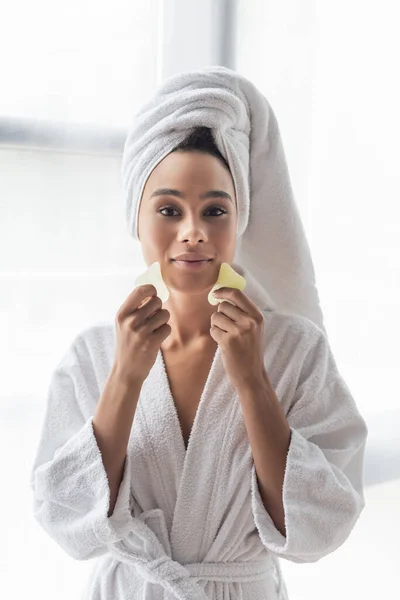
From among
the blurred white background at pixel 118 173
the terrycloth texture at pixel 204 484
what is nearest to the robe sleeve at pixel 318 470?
the terrycloth texture at pixel 204 484

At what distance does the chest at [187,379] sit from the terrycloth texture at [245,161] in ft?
0.57

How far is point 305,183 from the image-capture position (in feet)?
4.90

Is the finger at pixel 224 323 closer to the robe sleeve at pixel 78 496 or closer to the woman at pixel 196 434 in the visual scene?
the woman at pixel 196 434

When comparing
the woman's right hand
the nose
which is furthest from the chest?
the nose

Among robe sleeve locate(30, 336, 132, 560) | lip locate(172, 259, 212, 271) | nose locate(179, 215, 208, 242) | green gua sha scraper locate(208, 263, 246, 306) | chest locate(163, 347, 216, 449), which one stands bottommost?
robe sleeve locate(30, 336, 132, 560)

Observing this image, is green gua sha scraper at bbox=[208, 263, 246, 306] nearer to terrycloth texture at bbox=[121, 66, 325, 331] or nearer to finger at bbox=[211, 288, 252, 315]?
finger at bbox=[211, 288, 252, 315]

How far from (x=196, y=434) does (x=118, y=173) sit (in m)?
0.54

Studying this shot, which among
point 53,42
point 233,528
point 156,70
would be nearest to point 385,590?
point 233,528

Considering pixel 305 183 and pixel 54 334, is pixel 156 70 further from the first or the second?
pixel 54 334

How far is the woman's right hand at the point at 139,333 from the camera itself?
0.97m

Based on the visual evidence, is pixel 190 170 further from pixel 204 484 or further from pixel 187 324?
pixel 204 484

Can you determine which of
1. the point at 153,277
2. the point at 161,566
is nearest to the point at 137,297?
the point at 153,277

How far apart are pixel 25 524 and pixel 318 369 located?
629mm

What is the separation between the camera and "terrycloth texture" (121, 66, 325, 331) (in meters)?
0.99
